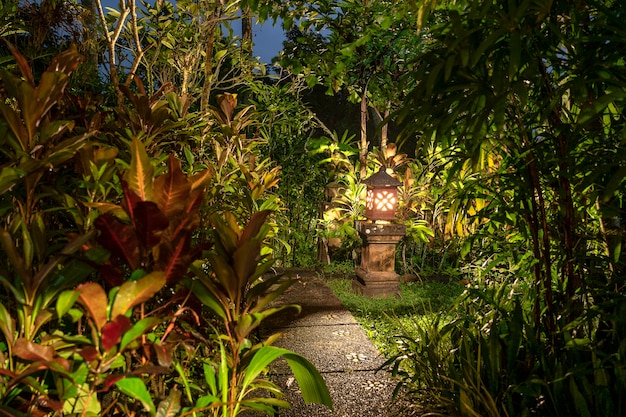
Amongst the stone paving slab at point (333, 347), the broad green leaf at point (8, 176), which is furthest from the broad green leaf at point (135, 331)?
the stone paving slab at point (333, 347)

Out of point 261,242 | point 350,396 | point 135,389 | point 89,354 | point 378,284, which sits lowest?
point 350,396

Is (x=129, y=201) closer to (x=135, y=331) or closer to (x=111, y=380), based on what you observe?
(x=135, y=331)

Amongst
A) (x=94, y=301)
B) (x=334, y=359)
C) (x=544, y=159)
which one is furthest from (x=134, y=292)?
(x=334, y=359)

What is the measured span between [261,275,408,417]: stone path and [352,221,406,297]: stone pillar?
523 millimetres

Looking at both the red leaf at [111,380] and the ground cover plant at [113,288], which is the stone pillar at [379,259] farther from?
the red leaf at [111,380]

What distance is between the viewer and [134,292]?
3.62 feet

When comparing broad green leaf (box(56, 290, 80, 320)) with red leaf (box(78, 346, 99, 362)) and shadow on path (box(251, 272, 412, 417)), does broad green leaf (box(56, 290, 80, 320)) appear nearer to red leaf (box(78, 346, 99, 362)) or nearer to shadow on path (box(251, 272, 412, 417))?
red leaf (box(78, 346, 99, 362))

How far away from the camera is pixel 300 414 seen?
1841 mm

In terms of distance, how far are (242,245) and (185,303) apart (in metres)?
0.29

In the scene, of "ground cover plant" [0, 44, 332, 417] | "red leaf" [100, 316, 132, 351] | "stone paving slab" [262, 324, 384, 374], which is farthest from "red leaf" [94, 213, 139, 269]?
"stone paving slab" [262, 324, 384, 374]

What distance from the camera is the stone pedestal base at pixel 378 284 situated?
4230mm

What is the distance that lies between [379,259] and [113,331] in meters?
3.41

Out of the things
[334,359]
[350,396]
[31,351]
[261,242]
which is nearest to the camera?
[31,351]

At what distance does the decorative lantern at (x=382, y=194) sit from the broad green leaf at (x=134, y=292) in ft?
10.4
